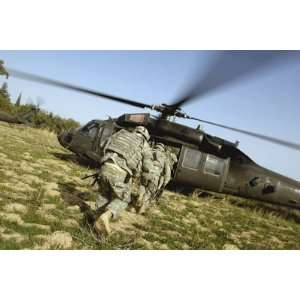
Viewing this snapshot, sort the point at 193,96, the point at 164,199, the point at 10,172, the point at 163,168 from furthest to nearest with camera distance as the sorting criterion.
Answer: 1. the point at 164,199
2. the point at 163,168
3. the point at 10,172
4. the point at 193,96

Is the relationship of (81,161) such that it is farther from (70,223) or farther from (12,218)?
(12,218)

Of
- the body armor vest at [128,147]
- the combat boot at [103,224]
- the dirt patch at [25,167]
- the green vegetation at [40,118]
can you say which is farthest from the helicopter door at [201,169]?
the combat boot at [103,224]

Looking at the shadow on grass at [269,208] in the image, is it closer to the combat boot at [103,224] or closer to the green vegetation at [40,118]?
the green vegetation at [40,118]

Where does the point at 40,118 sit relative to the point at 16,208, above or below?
above

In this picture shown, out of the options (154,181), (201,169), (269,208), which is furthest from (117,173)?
(269,208)

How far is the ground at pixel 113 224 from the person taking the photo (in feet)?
11.9

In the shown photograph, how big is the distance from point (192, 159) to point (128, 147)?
3.28 m

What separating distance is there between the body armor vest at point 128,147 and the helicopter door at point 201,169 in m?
2.92

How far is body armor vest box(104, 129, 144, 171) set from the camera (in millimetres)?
4039

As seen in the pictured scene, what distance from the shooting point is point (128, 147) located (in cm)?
411
